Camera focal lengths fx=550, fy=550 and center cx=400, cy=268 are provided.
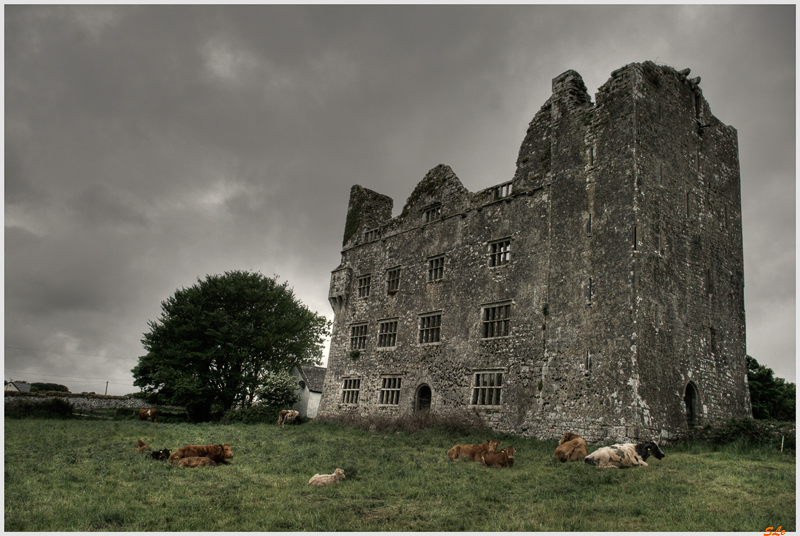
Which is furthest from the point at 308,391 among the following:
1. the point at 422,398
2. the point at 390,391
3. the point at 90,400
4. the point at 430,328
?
the point at 430,328

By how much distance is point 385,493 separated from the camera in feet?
34.5

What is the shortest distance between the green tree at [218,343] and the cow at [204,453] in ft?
73.9

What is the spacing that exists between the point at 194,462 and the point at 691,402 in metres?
17.6

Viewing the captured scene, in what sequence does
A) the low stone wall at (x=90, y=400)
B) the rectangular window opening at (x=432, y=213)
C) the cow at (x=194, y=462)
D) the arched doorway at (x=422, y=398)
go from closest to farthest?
1. the cow at (x=194, y=462)
2. the arched doorway at (x=422, y=398)
3. the rectangular window opening at (x=432, y=213)
4. the low stone wall at (x=90, y=400)

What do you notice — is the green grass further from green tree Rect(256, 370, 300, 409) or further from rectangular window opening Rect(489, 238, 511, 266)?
green tree Rect(256, 370, 300, 409)

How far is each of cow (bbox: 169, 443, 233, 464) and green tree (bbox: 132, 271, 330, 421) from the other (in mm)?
22521

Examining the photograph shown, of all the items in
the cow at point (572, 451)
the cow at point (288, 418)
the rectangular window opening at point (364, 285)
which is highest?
the rectangular window opening at point (364, 285)

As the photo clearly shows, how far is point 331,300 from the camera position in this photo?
34.0m

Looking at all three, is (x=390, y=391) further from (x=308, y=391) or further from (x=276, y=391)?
(x=308, y=391)

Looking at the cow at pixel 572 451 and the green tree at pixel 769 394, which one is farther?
the green tree at pixel 769 394

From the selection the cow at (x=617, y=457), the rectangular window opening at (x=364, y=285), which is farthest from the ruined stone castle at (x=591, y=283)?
the cow at (x=617, y=457)

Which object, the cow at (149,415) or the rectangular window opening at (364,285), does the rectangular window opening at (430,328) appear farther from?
the cow at (149,415)

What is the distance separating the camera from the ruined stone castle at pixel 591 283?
19938 mm

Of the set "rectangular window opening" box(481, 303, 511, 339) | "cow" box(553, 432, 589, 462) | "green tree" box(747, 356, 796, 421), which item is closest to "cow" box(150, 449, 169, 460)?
"cow" box(553, 432, 589, 462)
